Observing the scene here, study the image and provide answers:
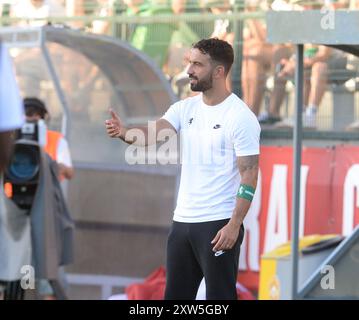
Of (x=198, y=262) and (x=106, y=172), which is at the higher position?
(x=106, y=172)

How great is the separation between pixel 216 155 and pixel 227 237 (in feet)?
1.46

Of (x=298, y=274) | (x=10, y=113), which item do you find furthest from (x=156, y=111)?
(x=10, y=113)

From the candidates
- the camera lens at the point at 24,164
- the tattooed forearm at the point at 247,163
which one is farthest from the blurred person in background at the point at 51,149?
the tattooed forearm at the point at 247,163

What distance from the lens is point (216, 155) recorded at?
5.66 m

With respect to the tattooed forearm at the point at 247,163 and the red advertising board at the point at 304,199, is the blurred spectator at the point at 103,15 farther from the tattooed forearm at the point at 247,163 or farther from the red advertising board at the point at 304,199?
the tattooed forearm at the point at 247,163

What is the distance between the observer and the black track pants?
5.63 meters

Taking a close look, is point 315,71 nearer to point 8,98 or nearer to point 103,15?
point 103,15

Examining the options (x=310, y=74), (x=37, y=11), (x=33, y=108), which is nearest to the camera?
(x=33, y=108)

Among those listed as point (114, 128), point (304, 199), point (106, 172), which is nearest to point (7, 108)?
point (114, 128)

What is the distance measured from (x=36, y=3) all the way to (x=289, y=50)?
108 inches

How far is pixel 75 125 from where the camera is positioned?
10.5m

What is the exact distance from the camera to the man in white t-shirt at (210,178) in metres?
5.59

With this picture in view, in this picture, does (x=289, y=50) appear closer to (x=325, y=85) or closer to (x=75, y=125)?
(x=325, y=85)

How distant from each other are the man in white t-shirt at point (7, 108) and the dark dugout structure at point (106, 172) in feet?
22.9
